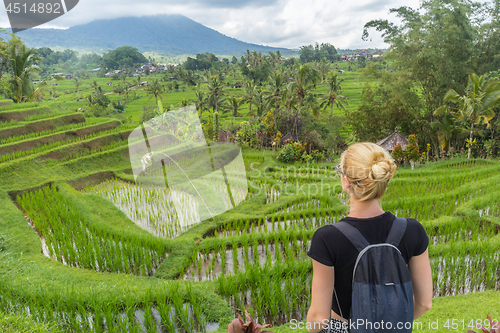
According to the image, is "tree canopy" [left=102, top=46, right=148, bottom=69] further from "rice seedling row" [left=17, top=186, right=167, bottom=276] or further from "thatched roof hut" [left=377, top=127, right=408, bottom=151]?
"rice seedling row" [left=17, top=186, right=167, bottom=276]

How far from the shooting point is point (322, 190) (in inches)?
333

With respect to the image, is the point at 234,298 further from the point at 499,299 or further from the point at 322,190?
the point at 322,190

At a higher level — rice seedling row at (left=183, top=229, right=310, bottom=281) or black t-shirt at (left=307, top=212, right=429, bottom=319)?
black t-shirt at (left=307, top=212, right=429, bottom=319)

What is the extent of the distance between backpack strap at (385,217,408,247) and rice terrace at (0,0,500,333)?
38.5 inches

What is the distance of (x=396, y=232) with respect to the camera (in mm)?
1326

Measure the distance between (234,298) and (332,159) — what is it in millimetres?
10946

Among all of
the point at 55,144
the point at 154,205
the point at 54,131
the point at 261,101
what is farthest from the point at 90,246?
the point at 261,101

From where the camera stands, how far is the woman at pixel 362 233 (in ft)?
4.24

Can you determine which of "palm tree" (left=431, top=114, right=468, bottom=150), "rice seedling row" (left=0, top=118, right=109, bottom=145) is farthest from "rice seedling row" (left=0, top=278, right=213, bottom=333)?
"palm tree" (left=431, top=114, right=468, bottom=150)

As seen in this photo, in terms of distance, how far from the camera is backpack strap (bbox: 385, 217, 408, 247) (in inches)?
51.8

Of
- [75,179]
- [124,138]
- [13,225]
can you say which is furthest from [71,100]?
[13,225]

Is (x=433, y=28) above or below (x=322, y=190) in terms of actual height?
above

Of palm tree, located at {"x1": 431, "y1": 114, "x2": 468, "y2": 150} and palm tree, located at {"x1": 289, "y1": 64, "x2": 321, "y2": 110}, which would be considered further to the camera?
palm tree, located at {"x1": 289, "y1": 64, "x2": 321, "y2": 110}

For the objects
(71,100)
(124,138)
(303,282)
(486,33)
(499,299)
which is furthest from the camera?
(71,100)
